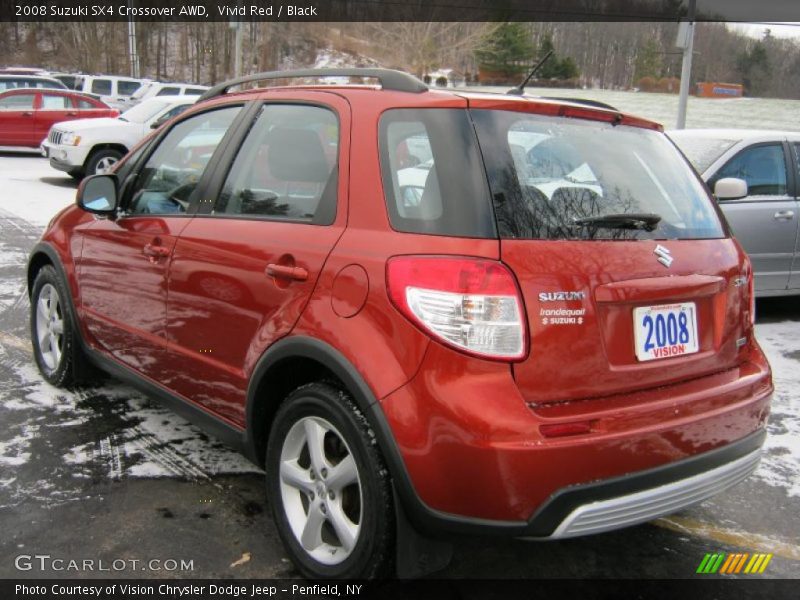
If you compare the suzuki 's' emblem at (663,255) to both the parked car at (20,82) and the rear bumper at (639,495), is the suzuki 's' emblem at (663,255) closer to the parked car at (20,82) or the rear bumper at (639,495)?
the rear bumper at (639,495)

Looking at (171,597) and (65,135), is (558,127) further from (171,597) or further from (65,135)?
(65,135)

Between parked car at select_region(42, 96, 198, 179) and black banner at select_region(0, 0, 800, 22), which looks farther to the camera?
black banner at select_region(0, 0, 800, 22)

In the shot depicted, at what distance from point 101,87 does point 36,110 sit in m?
10.5

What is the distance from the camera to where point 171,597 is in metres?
2.53

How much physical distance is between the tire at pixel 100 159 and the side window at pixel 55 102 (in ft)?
13.9

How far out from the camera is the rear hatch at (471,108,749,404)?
2.21m

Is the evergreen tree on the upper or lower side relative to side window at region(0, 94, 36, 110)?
upper

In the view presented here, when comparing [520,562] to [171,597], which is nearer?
[171,597]

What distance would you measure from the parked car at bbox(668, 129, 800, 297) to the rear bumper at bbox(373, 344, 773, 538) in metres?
4.45

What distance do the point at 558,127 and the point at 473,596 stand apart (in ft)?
5.33

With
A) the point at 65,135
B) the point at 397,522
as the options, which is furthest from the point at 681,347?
the point at 65,135

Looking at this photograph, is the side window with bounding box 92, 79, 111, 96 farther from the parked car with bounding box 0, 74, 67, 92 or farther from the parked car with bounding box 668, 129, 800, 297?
the parked car with bounding box 668, 129, 800, 297

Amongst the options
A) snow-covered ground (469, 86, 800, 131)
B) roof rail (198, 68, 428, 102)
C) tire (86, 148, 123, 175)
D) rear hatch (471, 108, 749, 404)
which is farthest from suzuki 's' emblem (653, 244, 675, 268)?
snow-covered ground (469, 86, 800, 131)

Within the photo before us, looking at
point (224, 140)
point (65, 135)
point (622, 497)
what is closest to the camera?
point (622, 497)
